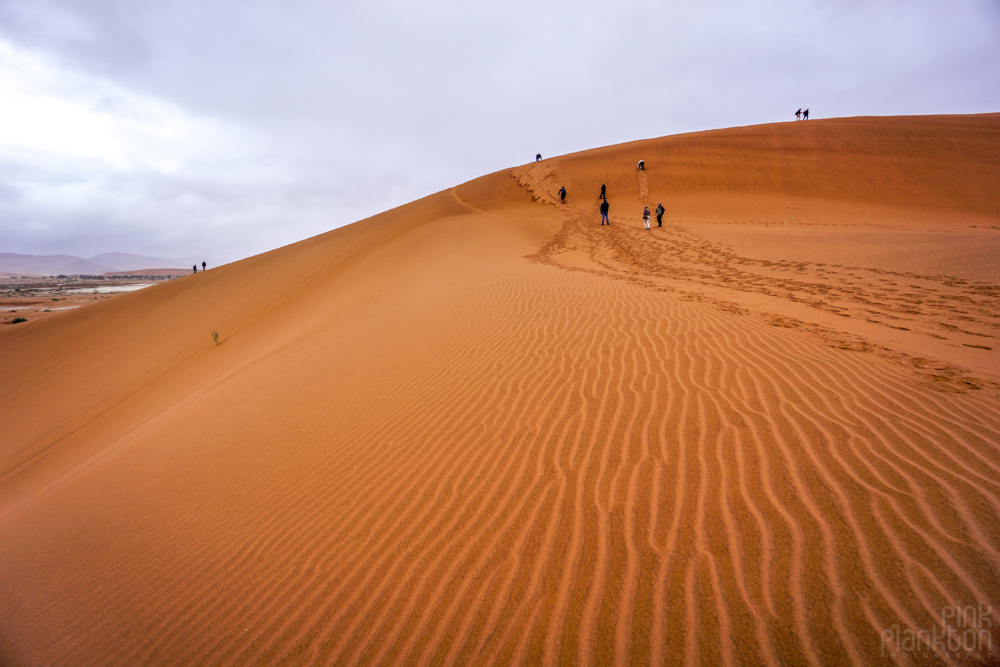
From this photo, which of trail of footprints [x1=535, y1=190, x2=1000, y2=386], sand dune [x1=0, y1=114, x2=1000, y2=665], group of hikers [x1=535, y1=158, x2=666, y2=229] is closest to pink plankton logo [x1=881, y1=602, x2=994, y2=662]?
sand dune [x1=0, y1=114, x2=1000, y2=665]

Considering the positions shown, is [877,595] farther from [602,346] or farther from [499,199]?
[499,199]

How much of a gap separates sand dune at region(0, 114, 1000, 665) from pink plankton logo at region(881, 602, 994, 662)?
0.05ft

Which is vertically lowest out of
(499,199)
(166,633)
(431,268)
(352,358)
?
(166,633)

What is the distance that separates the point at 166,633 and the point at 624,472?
307 centimetres

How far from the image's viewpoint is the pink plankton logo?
1.55 m

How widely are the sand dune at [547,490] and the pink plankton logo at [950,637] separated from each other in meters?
0.02

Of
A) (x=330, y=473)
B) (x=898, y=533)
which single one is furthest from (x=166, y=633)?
(x=898, y=533)

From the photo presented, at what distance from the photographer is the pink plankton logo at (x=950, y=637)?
1546 mm

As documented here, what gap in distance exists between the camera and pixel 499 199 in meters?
25.2

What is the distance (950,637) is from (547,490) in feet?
6.29

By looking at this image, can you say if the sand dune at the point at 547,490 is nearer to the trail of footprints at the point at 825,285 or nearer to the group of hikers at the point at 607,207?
the trail of footprints at the point at 825,285

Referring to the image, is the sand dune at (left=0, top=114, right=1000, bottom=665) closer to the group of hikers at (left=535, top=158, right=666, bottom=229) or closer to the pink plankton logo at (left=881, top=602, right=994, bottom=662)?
the pink plankton logo at (left=881, top=602, right=994, bottom=662)

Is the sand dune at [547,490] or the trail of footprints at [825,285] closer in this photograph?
the sand dune at [547,490]

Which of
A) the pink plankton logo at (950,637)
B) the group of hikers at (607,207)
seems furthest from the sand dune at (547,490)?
the group of hikers at (607,207)
